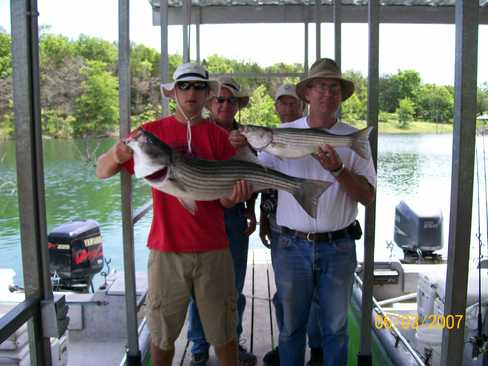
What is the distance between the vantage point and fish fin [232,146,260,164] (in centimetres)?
247

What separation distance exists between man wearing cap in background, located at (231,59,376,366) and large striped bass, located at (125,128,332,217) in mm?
155

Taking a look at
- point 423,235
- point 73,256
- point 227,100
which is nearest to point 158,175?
point 227,100

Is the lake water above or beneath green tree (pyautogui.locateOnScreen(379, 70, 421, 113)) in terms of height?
beneath

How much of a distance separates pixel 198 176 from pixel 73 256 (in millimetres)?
4123

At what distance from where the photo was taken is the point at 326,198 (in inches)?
98.8

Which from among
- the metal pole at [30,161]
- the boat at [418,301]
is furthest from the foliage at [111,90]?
Result: the metal pole at [30,161]

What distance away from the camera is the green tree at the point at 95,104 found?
21328 mm

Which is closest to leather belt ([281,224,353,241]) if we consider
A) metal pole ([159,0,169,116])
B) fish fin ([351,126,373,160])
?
fish fin ([351,126,373,160])

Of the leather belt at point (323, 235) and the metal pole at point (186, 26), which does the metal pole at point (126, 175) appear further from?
the metal pole at point (186, 26)

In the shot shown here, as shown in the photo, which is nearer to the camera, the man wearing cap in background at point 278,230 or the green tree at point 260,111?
the man wearing cap in background at point 278,230

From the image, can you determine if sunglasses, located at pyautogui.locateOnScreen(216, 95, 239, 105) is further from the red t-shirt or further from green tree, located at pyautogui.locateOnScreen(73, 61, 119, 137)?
green tree, located at pyautogui.locateOnScreen(73, 61, 119, 137)

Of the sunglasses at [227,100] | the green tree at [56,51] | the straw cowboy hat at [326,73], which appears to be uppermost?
the green tree at [56,51]

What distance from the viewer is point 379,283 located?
5434mm

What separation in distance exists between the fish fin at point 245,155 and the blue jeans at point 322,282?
465mm
